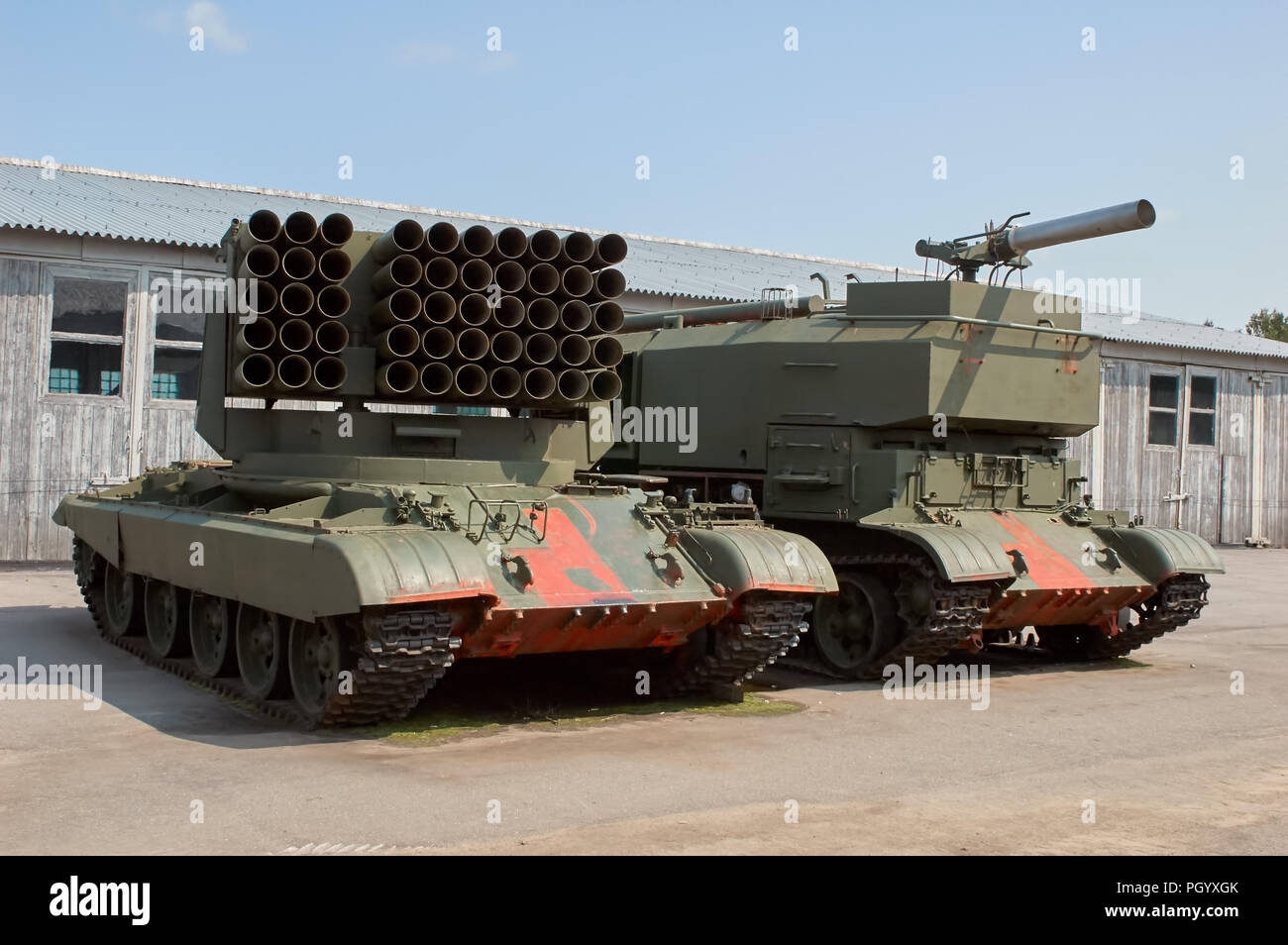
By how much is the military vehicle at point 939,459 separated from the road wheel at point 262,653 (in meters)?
4.26

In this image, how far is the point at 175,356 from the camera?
21062 mm

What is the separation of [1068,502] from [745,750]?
6.66m

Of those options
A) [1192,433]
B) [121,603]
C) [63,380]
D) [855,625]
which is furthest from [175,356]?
[1192,433]

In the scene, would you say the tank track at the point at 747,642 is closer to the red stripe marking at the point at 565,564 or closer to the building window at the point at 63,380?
the red stripe marking at the point at 565,564

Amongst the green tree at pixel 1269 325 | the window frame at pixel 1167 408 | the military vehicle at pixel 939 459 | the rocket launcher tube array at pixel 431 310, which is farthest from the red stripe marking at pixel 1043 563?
the green tree at pixel 1269 325

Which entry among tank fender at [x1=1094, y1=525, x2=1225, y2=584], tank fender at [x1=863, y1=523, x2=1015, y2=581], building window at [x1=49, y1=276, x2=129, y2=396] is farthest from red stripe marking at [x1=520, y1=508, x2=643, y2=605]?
building window at [x1=49, y1=276, x2=129, y2=396]

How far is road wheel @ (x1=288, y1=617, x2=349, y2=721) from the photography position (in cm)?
899

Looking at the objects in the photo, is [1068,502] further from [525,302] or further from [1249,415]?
[1249,415]

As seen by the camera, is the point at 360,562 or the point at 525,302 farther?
the point at 525,302

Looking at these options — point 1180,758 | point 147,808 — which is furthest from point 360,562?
point 1180,758

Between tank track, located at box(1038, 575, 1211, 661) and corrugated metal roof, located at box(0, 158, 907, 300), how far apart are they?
38.9 feet

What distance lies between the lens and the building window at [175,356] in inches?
822

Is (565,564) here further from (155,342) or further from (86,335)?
(86,335)

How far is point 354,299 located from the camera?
36.8ft
